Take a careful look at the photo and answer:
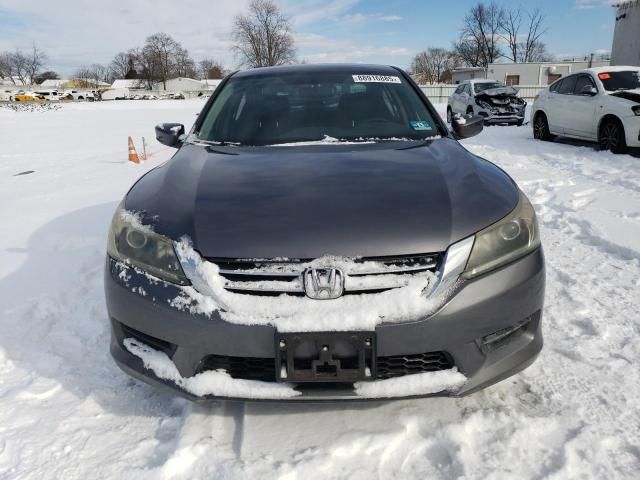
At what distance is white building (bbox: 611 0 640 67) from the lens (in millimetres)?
20795

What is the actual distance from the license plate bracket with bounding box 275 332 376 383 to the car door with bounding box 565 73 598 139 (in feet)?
29.8

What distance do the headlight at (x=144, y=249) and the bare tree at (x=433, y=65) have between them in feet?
284

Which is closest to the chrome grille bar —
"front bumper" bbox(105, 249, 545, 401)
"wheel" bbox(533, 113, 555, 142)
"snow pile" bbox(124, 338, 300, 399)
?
"front bumper" bbox(105, 249, 545, 401)

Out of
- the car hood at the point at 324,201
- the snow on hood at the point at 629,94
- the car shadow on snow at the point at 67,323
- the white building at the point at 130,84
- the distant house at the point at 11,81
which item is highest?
the distant house at the point at 11,81

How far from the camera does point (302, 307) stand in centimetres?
174

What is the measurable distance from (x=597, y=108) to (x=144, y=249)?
926 centimetres

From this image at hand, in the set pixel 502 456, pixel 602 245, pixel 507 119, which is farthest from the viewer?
pixel 507 119

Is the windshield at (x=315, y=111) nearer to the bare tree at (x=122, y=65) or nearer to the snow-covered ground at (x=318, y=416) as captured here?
the snow-covered ground at (x=318, y=416)

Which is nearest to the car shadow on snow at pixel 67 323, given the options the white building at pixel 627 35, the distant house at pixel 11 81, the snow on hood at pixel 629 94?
the snow on hood at pixel 629 94

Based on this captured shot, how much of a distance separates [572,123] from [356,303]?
31.8ft

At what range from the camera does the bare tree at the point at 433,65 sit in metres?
83.9

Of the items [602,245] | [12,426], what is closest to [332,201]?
[12,426]

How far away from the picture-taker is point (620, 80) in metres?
9.20

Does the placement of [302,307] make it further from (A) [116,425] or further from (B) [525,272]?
(A) [116,425]
